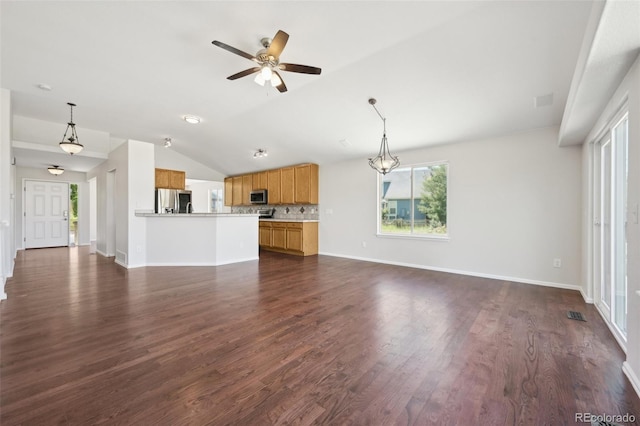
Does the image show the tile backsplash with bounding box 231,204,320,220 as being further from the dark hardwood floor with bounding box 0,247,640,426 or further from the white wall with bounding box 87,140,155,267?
the dark hardwood floor with bounding box 0,247,640,426

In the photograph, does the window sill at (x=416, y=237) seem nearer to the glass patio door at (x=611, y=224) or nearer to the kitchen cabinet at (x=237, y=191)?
the glass patio door at (x=611, y=224)

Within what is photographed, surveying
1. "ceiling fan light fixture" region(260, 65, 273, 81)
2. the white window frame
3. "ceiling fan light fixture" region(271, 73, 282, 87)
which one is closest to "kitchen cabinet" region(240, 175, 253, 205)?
the white window frame

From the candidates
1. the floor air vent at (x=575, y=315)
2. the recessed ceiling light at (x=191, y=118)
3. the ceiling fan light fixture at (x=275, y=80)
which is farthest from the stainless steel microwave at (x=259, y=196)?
the floor air vent at (x=575, y=315)

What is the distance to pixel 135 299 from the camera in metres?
3.36


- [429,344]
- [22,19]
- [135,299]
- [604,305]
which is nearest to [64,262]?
[135,299]

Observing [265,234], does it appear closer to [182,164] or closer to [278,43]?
[182,164]

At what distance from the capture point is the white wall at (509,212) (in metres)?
3.91

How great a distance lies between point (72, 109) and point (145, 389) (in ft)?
17.4

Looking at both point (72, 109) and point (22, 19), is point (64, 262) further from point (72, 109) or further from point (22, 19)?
point (22, 19)

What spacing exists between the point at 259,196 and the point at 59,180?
6247mm

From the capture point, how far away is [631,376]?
Answer: 1.79 m

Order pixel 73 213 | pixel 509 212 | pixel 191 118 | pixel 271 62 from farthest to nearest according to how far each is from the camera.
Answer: pixel 73 213 → pixel 191 118 → pixel 509 212 → pixel 271 62

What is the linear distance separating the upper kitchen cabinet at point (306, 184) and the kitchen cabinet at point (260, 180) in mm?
1252

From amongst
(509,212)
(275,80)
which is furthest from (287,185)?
(509,212)
